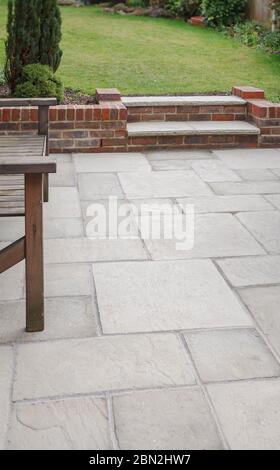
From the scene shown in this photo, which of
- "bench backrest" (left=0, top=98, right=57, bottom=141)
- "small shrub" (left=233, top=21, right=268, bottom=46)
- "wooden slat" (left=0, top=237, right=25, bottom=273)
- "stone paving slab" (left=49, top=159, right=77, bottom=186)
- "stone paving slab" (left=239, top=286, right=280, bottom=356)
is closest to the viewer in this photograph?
"wooden slat" (left=0, top=237, right=25, bottom=273)

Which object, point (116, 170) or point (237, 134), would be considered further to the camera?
point (237, 134)

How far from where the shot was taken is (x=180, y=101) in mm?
6527

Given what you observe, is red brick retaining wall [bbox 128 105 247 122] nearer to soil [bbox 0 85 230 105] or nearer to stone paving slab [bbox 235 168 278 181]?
soil [bbox 0 85 230 105]

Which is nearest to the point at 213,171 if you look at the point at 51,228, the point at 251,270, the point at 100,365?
the point at 51,228

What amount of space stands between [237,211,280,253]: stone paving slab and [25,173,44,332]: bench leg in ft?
5.16

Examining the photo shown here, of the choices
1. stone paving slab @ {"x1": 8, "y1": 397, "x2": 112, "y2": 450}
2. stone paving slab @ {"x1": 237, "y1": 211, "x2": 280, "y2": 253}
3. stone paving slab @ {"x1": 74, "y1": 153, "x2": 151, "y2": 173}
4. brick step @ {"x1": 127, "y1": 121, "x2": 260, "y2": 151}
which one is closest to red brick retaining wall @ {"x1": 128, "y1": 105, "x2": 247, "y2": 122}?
brick step @ {"x1": 127, "y1": 121, "x2": 260, "y2": 151}

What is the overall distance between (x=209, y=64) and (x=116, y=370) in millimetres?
7213

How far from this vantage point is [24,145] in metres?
4.02

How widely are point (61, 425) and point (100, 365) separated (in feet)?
1.29

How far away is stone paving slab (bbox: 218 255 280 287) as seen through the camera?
312cm

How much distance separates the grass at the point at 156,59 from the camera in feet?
24.9

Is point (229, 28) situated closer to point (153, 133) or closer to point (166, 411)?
point (153, 133)

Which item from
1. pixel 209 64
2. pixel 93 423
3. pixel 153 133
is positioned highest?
pixel 209 64

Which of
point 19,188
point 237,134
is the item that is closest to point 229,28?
point 237,134
